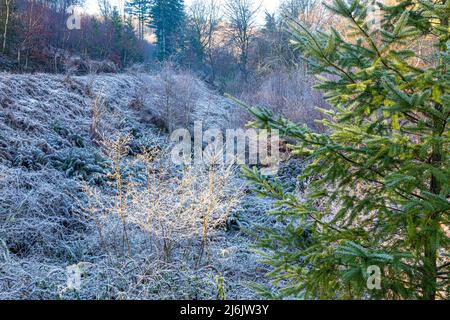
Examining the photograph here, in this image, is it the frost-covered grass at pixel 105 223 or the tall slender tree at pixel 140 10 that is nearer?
the frost-covered grass at pixel 105 223

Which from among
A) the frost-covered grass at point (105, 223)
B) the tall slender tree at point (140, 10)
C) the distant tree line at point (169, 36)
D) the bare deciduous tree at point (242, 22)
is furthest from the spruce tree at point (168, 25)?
the frost-covered grass at point (105, 223)

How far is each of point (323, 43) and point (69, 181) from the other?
15.6ft

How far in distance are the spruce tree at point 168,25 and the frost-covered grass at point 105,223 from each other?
68.1 ft

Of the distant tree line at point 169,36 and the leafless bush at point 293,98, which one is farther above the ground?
the distant tree line at point 169,36

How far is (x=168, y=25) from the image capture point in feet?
90.8

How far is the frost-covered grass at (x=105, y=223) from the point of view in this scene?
3.36 m

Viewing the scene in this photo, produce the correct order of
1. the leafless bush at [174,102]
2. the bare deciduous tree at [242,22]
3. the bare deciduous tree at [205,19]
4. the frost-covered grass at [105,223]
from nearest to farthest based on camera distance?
the frost-covered grass at [105,223] < the leafless bush at [174,102] < the bare deciduous tree at [242,22] < the bare deciduous tree at [205,19]

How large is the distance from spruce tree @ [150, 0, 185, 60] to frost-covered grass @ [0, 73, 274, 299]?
818 inches

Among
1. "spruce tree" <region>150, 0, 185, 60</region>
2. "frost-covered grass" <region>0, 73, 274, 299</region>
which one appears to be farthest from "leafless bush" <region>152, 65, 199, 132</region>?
"spruce tree" <region>150, 0, 185, 60</region>

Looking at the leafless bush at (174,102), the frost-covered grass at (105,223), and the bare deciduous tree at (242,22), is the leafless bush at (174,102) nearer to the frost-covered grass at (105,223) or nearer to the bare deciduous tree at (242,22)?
the frost-covered grass at (105,223)

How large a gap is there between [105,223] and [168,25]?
2601 cm
